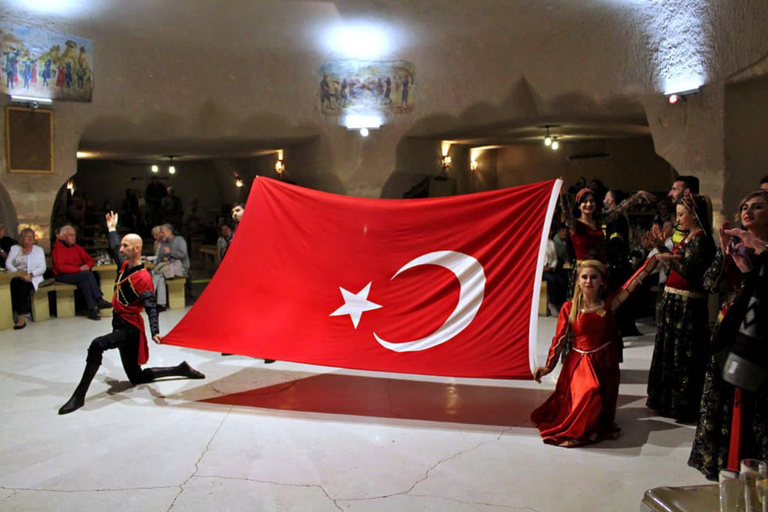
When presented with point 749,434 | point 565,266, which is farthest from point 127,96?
point 749,434

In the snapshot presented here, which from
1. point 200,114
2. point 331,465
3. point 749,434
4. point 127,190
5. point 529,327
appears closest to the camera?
point 749,434

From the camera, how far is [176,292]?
378 inches

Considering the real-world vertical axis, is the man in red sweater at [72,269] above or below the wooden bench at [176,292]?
above

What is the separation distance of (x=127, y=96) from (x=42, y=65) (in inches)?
52.6

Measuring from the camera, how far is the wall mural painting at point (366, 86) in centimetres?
1156

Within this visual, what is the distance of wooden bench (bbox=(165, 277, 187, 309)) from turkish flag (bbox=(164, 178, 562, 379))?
15.1 ft

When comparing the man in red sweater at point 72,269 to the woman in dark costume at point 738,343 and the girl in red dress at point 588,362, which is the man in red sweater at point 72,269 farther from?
the woman in dark costume at point 738,343

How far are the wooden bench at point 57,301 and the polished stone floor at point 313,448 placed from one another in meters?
2.92

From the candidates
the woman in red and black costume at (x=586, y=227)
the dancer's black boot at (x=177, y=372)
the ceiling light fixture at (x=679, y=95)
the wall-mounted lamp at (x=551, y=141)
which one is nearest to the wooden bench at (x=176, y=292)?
the dancer's black boot at (x=177, y=372)

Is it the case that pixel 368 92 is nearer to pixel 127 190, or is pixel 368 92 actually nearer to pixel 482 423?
pixel 482 423

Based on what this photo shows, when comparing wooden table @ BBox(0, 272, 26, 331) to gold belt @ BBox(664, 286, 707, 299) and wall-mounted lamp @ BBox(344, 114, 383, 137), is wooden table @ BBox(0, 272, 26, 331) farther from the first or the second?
gold belt @ BBox(664, 286, 707, 299)

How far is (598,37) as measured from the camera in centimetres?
966

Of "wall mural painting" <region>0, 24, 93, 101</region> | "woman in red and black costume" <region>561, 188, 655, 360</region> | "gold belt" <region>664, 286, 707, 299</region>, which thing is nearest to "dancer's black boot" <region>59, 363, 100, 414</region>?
"woman in red and black costume" <region>561, 188, 655, 360</region>

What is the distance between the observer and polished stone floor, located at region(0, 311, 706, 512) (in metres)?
3.47
